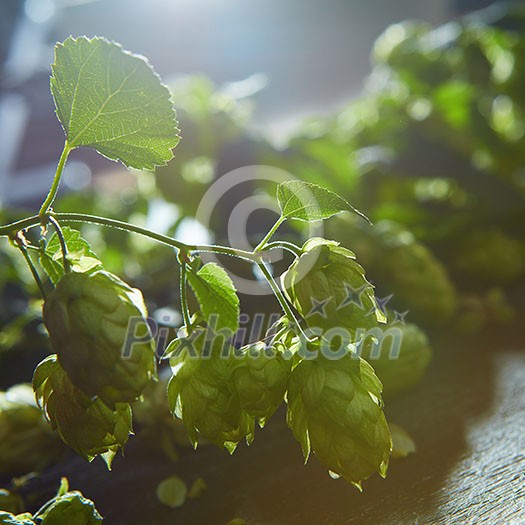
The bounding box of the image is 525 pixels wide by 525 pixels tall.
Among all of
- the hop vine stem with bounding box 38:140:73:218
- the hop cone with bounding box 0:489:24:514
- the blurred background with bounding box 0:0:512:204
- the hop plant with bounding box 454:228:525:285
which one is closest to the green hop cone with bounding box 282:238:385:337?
the hop vine stem with bounding box 38:140:73:218

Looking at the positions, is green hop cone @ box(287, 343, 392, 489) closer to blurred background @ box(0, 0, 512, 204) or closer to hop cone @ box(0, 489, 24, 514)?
hop cone @ box(0, 489, 24, 514)

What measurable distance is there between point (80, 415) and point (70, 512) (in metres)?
0.09

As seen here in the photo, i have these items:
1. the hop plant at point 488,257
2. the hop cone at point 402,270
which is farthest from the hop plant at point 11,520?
the hop plant at point 488,257

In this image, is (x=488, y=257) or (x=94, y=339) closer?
(x=94, y=339)

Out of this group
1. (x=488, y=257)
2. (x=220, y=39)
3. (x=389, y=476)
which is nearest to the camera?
(x=389, y=476)

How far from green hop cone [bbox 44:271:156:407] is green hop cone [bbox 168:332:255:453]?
0.15ft

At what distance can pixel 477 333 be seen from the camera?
27.2 inches

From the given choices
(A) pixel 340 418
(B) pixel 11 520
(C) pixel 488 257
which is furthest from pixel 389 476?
(C) pixel 488 257

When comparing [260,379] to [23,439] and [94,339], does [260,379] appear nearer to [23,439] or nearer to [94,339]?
[94,339]

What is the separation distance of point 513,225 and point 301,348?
0.63 meters

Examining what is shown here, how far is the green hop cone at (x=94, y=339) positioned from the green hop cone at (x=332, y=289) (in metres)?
0.09

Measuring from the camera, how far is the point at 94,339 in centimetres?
27

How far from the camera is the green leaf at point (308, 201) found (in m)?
0.32

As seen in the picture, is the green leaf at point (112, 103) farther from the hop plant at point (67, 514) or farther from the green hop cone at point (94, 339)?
the hop plant at point (67, 514)
